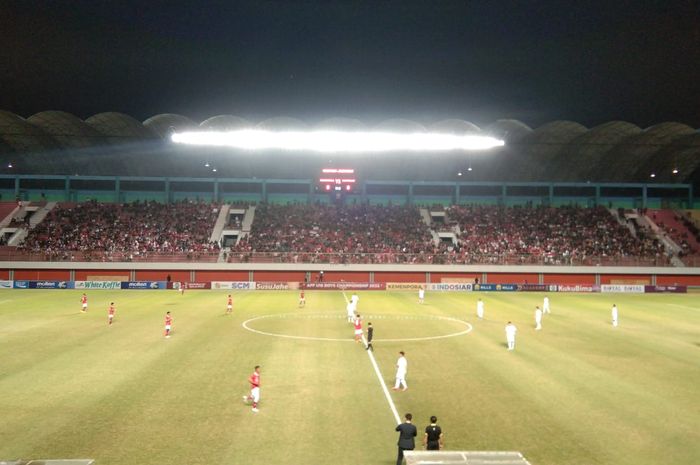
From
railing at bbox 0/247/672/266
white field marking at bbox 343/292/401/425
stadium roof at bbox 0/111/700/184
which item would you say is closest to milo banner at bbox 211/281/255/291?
railing at bbox 0/247/672/266

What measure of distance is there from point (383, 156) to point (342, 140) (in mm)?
8297

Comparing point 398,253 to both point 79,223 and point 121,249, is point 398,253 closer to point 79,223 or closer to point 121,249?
point 121,249

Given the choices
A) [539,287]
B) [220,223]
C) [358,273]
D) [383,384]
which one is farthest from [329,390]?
[220,223]

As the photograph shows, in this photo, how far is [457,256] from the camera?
196 ft

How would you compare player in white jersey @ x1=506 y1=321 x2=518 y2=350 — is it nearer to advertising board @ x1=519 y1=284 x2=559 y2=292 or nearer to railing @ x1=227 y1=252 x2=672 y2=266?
railing @ x1=227 y1=252 x2=672 y2=266

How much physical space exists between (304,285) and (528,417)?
43061 mm

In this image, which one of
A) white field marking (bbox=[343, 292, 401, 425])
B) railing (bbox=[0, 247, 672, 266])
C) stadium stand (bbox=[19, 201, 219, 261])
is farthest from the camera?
stadium stand (bbox=[19, 201, 219, 261])

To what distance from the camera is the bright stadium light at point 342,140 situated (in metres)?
61.7

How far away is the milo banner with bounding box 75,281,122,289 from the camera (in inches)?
2240

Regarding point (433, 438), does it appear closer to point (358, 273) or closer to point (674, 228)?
point (358, 273)

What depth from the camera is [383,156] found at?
6956cm

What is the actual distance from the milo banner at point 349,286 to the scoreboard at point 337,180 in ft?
36.0

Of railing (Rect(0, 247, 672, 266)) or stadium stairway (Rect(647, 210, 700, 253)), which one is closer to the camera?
railing (Rect(0, 247, 672, 266))

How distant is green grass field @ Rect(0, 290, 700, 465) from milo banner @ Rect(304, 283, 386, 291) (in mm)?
22126
